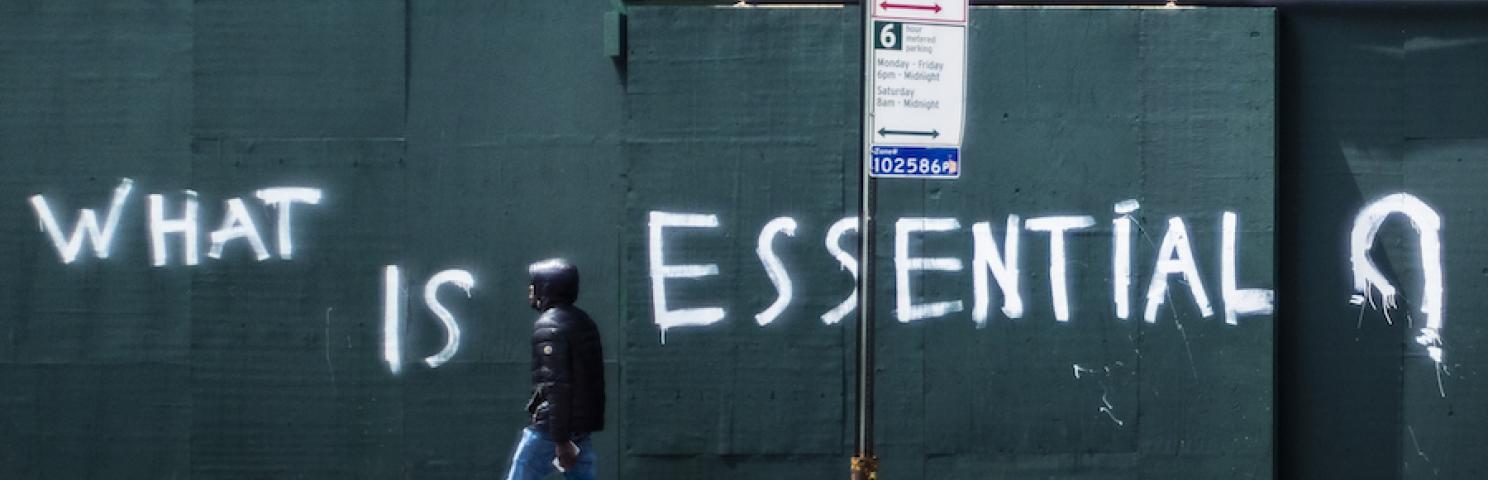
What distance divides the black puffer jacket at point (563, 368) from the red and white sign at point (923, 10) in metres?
2.16

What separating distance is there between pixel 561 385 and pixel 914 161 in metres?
2.04

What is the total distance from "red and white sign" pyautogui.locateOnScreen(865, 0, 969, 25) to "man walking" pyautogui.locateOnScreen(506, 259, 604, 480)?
2174mm

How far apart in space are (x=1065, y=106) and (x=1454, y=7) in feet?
6.99

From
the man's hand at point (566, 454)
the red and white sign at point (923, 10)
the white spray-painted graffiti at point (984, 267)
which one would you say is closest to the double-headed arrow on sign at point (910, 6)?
the red and white sign at point (923, 10)

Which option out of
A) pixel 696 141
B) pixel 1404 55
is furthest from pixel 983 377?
pixel 1404 55

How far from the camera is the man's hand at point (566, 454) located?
26.0ft

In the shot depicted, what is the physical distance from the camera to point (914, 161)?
6.98 meters

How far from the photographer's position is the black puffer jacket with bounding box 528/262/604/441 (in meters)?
7.92

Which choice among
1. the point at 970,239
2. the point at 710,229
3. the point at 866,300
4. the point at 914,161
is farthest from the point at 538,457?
the point at 970,239

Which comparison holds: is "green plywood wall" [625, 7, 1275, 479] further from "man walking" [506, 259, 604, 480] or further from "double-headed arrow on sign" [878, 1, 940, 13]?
"double-headed arrow on sign" [878, 1, 940, 13]

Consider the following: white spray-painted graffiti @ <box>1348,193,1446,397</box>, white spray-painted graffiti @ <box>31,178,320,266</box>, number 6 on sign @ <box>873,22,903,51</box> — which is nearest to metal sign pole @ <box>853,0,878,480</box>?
number 6 on sign @ <box>873,22,903,51</box>

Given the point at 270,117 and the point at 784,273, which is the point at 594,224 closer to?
the point at 784,273

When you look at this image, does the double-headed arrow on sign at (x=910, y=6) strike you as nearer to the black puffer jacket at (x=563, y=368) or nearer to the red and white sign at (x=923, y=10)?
the red and white sign at (x=923, y=10)

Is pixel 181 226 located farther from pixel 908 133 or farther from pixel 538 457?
pixel 908 133
